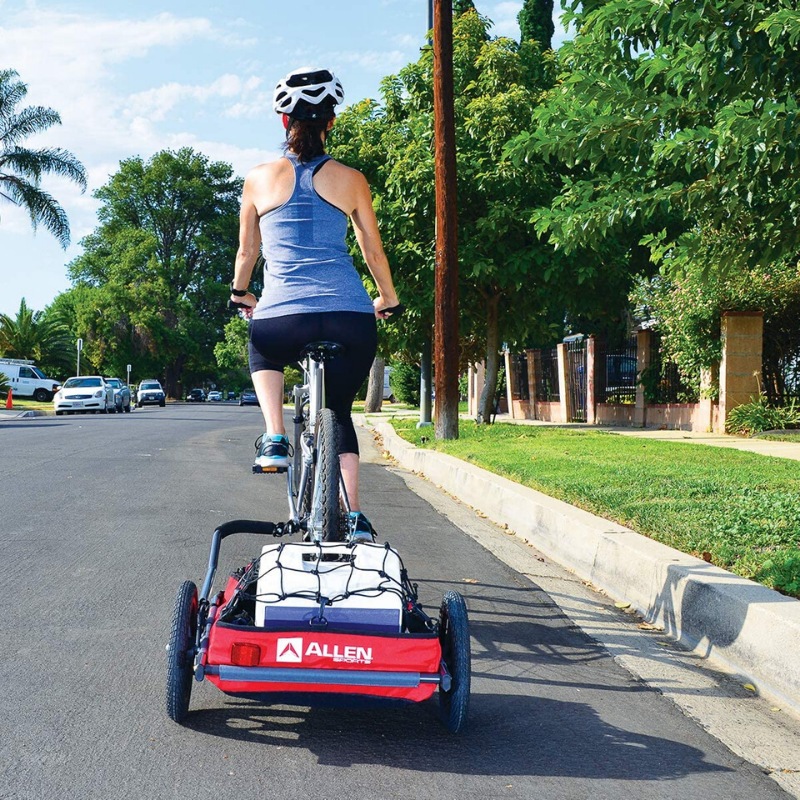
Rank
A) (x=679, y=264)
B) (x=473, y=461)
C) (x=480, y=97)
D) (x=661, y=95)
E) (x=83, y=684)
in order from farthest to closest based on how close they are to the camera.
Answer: (x=480, y=97)
(x=473, y=461)
(x=679, y=264)
(x=661, y=95)
(x=83, y=684)

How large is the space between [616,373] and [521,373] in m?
7.99

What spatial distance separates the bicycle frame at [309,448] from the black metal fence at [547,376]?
2142 cm

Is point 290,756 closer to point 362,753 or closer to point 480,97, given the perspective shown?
point 362,753

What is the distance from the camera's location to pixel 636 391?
67.5ft

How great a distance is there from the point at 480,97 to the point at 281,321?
643 inches

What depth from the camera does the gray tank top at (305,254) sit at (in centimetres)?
387

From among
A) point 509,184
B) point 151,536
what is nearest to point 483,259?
point 509,184

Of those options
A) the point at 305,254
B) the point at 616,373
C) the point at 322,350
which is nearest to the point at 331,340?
the point at 322,350

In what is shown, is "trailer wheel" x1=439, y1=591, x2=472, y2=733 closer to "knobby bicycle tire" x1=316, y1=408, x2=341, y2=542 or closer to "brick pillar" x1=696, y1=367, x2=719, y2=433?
"knobby bicycle tire" x1=316, y1=408, x2=341, y2=542

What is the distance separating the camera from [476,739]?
324 centimetres

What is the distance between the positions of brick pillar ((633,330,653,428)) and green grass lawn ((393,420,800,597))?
6.25 meters

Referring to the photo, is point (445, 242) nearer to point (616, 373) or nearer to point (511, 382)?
point (616, 373)

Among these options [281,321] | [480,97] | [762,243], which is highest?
[480,97]

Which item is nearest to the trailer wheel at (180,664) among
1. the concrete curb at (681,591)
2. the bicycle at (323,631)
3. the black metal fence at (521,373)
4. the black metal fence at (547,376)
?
the bicycle at (323,631)
